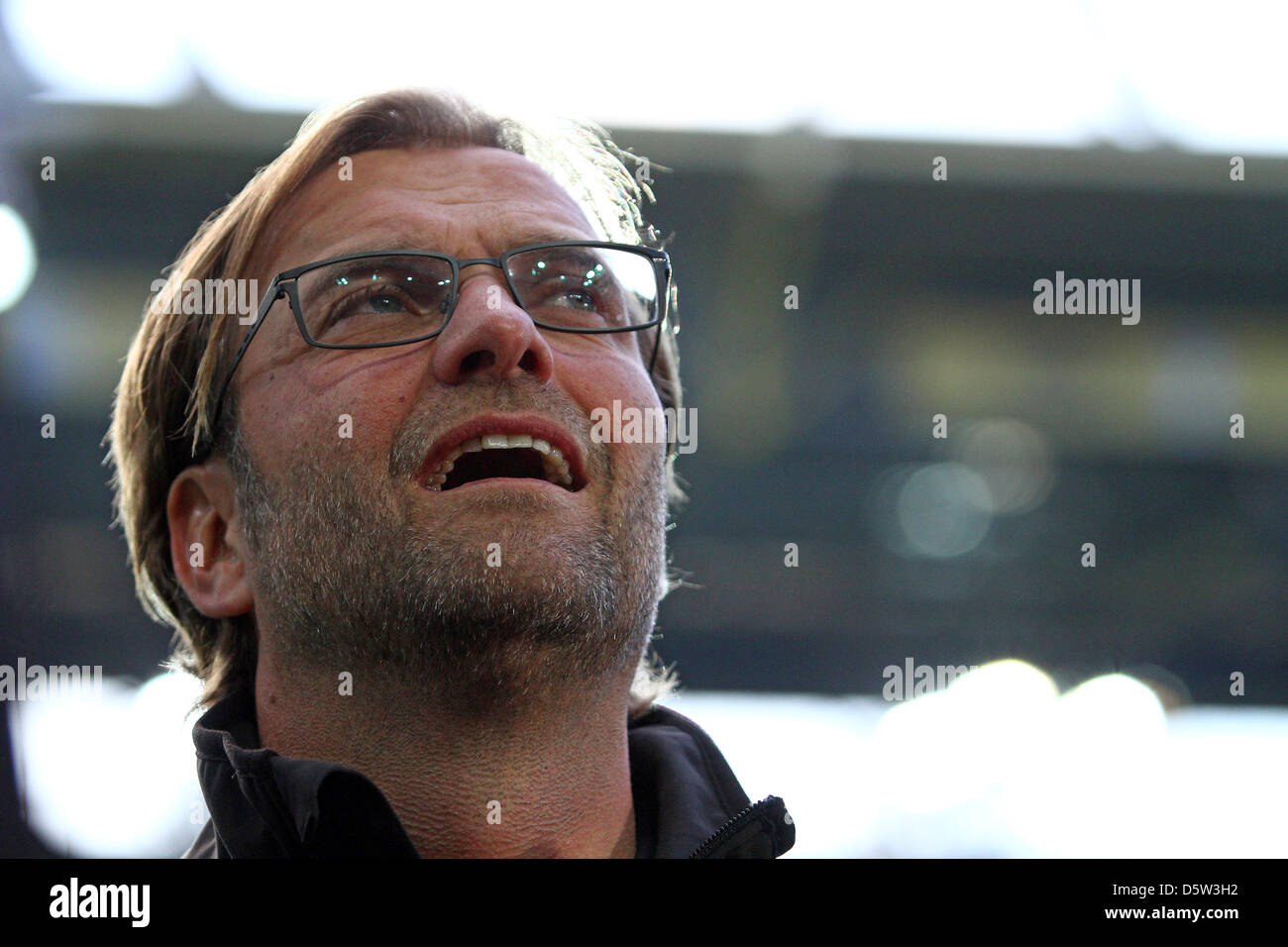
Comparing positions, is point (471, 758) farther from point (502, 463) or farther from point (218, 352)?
point (218, 352)

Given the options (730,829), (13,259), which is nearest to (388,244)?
(730,829)

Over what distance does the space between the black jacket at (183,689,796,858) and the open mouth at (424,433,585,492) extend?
1.57 ft

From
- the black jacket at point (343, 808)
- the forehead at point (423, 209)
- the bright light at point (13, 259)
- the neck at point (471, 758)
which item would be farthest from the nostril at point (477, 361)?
the bright light at point (13, 259)

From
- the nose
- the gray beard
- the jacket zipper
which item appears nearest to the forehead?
the nose

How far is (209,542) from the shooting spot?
2043mm

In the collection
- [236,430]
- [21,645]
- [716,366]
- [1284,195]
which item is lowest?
[21,645]

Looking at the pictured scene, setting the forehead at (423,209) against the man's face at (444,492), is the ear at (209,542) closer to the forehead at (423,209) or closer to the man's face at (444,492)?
the man's face at (444,492)

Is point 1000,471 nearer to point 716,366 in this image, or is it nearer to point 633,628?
point 716,366

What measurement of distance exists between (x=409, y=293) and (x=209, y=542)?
65cm

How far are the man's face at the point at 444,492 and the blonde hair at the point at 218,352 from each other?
14 centimetres

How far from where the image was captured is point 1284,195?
8492 mm

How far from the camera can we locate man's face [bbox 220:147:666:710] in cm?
162
